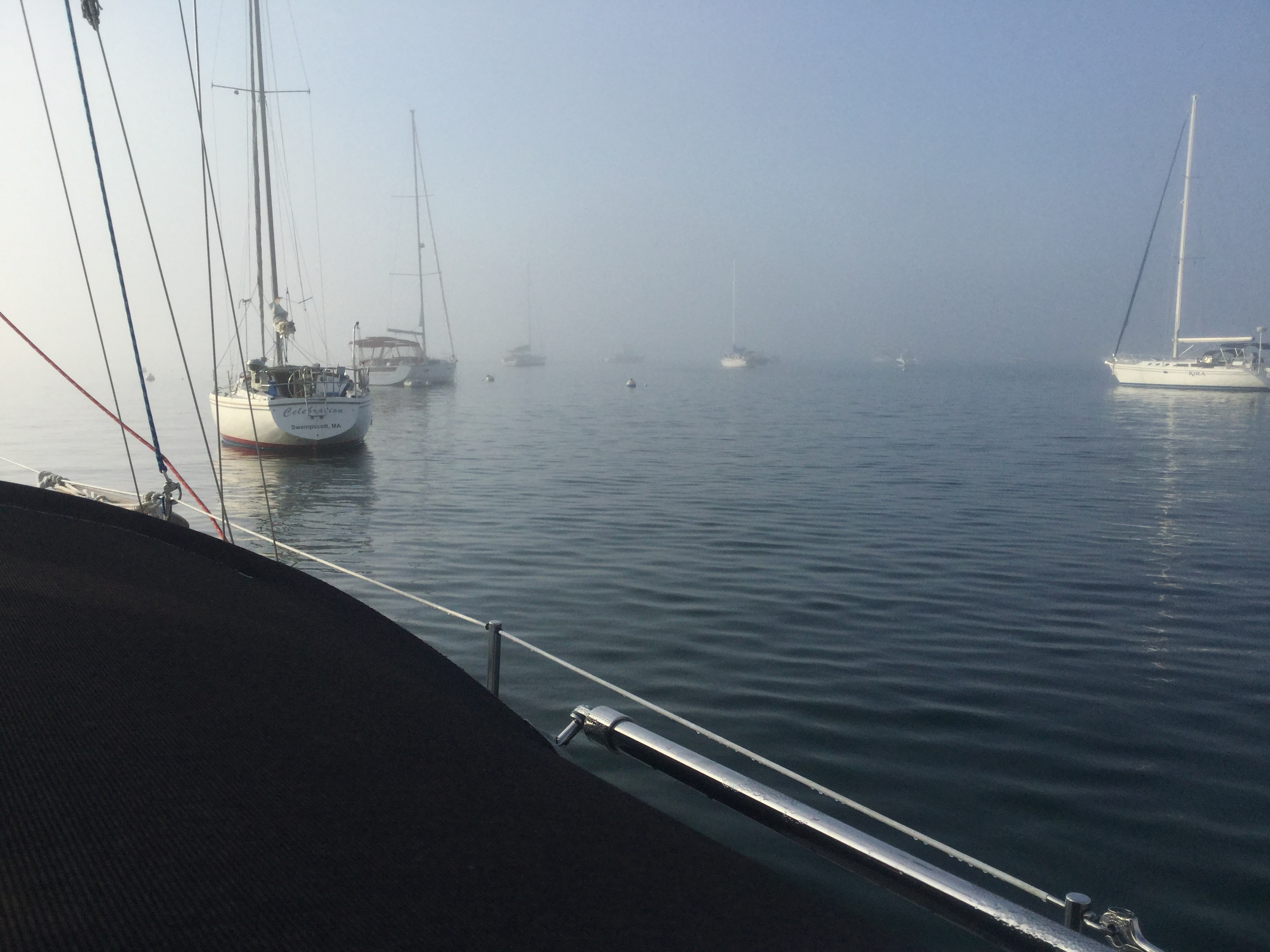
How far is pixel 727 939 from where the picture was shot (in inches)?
55.6

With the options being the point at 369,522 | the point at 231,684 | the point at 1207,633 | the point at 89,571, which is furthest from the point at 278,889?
the point at 369,522

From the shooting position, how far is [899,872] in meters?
1.60

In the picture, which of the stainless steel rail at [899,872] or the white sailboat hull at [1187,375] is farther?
the white sailboat hull at [1187,375]

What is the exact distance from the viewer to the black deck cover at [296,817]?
3.93 feet

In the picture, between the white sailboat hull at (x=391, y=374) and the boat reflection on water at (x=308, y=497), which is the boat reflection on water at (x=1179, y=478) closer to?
the boat reflection on water at (x=308, y=497)

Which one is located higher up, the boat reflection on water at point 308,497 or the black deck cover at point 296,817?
the black deck cover at point 296,817

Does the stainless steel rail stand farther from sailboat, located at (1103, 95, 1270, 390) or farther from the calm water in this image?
sailboat, located at (1103, 95, 1270, 390)

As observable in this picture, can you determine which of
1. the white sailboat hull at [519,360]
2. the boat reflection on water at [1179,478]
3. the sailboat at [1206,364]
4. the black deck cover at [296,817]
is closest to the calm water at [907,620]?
the boat reflection on water at [1179,478]

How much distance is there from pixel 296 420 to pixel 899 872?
21161 mm

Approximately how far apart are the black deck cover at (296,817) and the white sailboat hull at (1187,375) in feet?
197

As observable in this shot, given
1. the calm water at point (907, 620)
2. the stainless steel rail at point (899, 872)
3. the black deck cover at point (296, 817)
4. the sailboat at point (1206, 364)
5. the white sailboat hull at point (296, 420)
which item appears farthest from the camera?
the sailboat at point (1206, 364)

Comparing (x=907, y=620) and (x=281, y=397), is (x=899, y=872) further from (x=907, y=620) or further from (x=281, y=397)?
(x=281, y=397)

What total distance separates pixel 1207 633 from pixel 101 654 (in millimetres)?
8533

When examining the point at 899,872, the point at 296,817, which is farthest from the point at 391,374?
the point at 899,872
